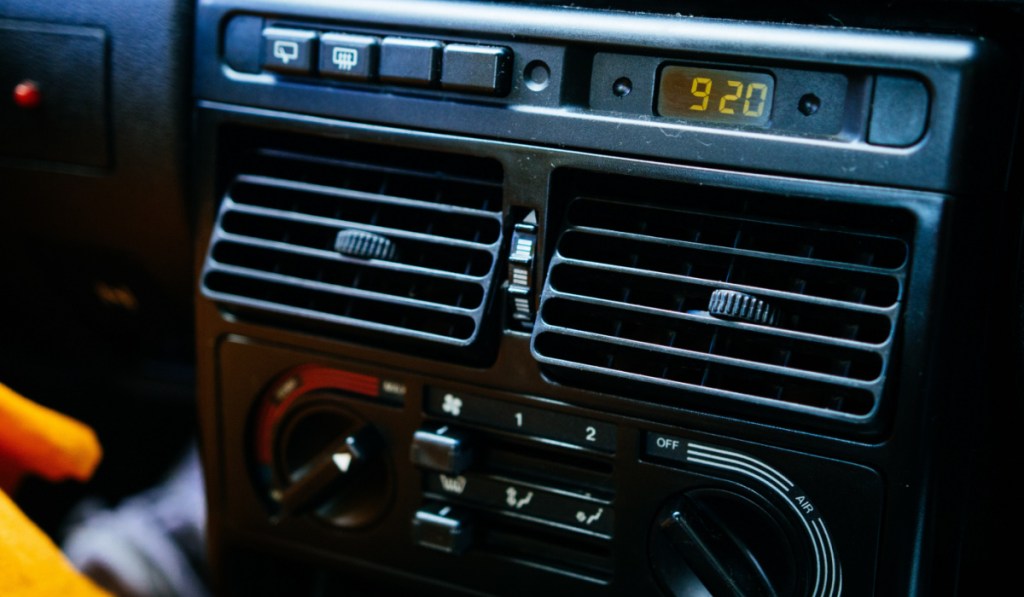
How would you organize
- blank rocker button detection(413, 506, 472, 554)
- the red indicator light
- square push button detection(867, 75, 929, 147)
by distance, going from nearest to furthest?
square push button detection(867, 75, 929, 147), blank rocker button detection(413, 506, 472, 554), the red indicator light

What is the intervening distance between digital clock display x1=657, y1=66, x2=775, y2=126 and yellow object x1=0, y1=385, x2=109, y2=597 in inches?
25.0

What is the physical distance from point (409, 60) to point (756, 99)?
11.7 inches

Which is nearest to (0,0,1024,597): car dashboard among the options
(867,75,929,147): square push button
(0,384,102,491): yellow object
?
(867,75,929,147): square push button

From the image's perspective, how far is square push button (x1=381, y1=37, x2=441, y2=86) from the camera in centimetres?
92

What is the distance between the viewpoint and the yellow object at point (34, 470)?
2.93 feet

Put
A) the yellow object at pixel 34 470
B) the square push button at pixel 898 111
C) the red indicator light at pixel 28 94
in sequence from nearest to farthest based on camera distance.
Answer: the square push button at pixel 898 111
the yellow object at pixel 34 470
the red indicator light at pixel 28 94

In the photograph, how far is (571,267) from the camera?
0.90 meters

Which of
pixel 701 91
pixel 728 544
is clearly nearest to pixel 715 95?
pixel 701 91

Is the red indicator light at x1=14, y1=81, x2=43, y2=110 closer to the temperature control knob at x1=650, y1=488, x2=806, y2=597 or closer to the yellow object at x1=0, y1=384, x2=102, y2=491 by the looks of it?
the yellow object at x1=0, y1=384, x2=102, y2=491

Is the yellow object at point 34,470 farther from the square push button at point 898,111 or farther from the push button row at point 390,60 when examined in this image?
the square push button at point 898,111

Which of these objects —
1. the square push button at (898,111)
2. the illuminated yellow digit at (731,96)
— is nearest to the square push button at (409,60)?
the illuminated yellow digit at (731,96)

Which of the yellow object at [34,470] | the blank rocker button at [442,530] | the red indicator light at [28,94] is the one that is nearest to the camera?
the yellow object at [34,470]

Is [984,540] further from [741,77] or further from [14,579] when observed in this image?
[14,579]

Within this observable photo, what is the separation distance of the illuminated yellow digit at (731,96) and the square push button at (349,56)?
0.30 meters
